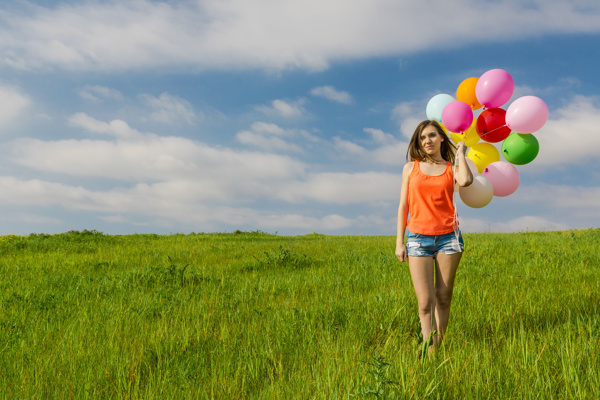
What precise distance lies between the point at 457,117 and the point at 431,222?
5.67 feet

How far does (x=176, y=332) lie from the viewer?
13.5 ft

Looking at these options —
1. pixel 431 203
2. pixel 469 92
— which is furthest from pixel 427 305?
pixel 469 92

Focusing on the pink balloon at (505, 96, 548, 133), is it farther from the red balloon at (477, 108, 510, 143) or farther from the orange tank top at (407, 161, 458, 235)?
the orange tank top at (407, 161, 458, 235)

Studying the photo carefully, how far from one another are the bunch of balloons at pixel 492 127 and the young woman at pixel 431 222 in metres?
0.37

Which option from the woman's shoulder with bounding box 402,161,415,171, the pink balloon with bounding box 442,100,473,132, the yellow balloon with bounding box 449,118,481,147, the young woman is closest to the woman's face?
the young woman

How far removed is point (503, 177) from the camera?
14.6ft

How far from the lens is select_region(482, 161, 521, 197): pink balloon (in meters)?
4.47

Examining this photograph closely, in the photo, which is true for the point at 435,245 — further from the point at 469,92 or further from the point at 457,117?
the point at 469,92

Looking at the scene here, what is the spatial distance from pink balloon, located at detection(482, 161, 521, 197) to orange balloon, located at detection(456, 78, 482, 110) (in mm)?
1307

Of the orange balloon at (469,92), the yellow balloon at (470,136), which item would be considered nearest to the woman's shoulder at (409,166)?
the yellow balloon at (470,136)

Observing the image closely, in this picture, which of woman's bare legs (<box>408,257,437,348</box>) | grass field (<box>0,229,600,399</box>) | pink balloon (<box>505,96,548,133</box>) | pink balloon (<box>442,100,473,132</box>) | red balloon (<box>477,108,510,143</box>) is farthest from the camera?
red balloon (<box>477,108,510,143</box>)

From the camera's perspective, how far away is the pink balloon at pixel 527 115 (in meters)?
4.59

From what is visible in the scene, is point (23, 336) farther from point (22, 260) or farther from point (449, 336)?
point (22, 260)

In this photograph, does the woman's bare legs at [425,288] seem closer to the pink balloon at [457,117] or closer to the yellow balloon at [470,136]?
the pink balloon at [457,117]
